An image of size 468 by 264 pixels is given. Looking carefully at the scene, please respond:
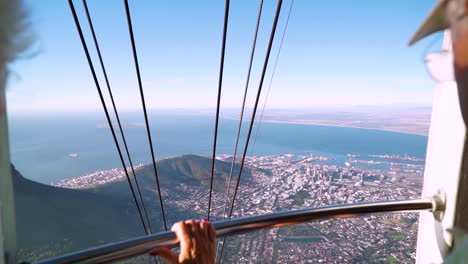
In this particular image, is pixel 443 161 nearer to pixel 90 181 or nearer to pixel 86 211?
pixel 86 211

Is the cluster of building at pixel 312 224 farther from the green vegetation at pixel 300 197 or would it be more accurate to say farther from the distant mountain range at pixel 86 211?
the distant mountain range at pixel 86 211

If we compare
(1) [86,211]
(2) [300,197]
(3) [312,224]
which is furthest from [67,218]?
(3) [312,224]

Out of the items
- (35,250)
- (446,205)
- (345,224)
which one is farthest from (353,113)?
(446,205)

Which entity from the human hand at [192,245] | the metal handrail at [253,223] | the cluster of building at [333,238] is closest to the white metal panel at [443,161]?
the metal handrail at [253,223]

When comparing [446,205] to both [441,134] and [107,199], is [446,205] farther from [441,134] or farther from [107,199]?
[107,199]

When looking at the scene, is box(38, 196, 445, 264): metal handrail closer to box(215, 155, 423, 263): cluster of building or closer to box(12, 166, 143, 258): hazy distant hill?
box(215, 155, 423, 263): cluster of building

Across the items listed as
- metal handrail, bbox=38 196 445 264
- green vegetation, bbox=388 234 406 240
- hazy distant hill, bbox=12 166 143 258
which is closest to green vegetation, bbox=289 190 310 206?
green vegetation, bbox=388 234 406 240

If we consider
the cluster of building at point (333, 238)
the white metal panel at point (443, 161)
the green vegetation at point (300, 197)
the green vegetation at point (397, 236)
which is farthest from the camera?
the green vegetation at point (300, 197)
